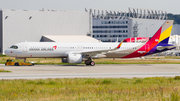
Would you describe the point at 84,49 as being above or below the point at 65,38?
below

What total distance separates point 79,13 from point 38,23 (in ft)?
53.3

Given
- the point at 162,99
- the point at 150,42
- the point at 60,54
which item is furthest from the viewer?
the point at 150,42

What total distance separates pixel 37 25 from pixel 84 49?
1947 inches

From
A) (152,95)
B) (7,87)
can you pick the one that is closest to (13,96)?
(7,87)

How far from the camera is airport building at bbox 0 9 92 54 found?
8700 centimetres

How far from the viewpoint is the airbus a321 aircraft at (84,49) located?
43969 millimetres

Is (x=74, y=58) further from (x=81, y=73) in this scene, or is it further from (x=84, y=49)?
(x=81, y=73)

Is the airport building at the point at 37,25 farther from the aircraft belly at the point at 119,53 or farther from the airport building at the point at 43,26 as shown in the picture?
the aircraft belly at the point at 119,53

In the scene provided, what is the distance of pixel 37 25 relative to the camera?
3610 inches

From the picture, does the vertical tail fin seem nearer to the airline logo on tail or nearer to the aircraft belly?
the airline logo on tail

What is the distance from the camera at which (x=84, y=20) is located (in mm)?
99938

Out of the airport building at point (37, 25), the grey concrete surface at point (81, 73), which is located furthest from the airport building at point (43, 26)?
the grey concrete surface at point (81, 73)

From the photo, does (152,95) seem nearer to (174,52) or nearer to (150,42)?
(150,42)

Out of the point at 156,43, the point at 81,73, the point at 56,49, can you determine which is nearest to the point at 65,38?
the point at 56,49
